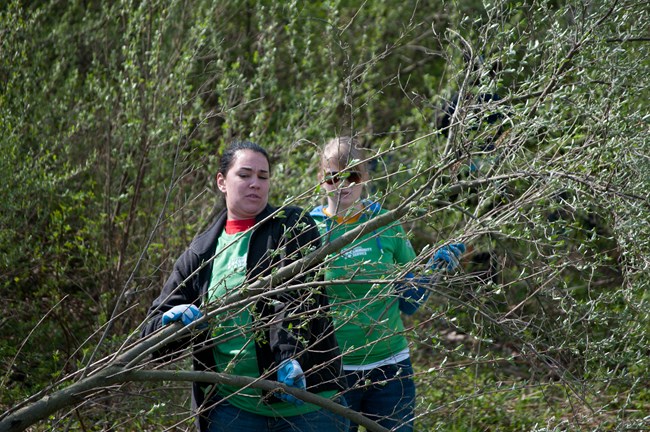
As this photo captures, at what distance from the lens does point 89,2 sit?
7.41 metres

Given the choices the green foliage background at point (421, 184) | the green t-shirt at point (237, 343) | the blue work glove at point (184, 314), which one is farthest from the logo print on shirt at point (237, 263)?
the green foliage background at point (421, 184)

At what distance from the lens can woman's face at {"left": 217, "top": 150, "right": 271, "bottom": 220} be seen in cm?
372

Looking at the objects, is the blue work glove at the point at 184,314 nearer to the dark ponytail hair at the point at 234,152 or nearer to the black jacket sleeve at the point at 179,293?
the black jacket sleeve at the point at 179,293

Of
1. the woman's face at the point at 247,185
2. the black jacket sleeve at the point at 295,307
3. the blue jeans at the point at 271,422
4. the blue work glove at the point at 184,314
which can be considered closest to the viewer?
the black jacket sleeve at the point at 295,307

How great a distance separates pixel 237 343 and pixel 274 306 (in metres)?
0.25

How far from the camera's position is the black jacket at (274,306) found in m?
3.36

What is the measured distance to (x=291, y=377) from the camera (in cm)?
329

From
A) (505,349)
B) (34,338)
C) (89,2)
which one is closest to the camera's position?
(34,338)

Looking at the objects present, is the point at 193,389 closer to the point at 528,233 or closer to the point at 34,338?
the point at 528,233

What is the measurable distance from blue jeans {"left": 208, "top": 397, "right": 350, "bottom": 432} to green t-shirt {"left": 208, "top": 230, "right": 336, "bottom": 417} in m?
0.03

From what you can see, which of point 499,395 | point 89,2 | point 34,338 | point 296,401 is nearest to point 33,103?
point 34,338

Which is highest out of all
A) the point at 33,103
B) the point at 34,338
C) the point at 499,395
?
the point at 33,103

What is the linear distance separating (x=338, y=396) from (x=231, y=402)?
46 cm

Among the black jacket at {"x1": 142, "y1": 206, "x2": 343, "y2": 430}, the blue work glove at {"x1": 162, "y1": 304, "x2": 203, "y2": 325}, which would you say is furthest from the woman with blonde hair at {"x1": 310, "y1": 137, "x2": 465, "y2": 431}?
the blue work glove at {"x1": 162, "y1": 304, "x2": 203, "y2": 325}
